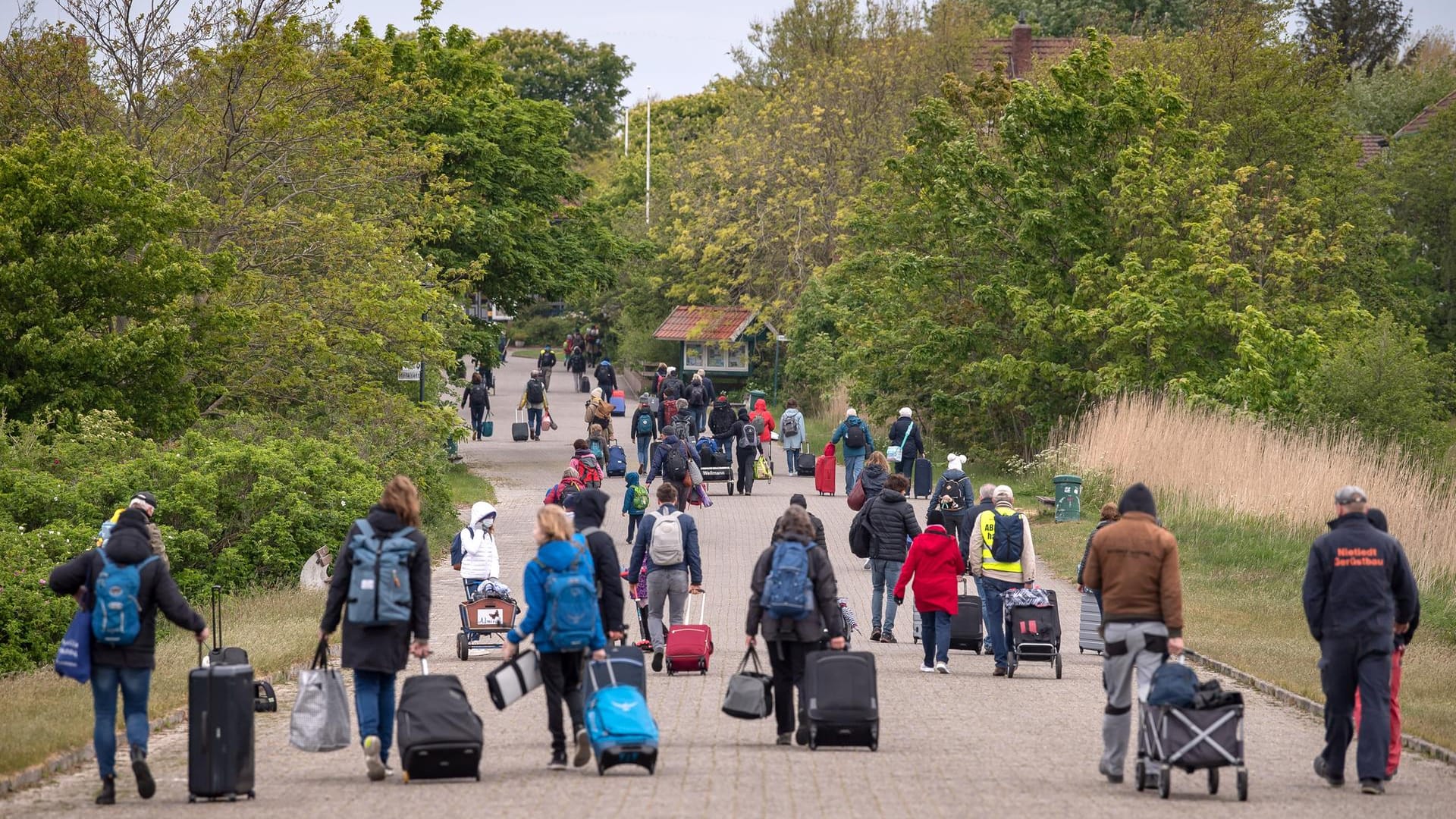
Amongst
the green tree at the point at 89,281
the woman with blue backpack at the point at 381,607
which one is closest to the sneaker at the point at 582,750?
the woman with blue backpack at the point at 381,607

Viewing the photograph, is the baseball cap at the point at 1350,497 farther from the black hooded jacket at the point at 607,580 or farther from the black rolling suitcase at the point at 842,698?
the black hooded jacket at the point at 607,580

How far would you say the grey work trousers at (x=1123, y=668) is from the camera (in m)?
10.3

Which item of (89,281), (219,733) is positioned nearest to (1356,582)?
(219,733)

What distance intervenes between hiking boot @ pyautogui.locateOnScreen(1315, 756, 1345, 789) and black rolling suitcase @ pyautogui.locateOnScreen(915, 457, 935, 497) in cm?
2171

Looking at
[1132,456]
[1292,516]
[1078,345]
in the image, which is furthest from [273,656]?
[1078,345]

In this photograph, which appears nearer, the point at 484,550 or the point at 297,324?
the point at 484,550

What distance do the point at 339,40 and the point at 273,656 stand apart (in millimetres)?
22149

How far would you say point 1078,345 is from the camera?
38.9 metres

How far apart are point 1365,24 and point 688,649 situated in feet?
234

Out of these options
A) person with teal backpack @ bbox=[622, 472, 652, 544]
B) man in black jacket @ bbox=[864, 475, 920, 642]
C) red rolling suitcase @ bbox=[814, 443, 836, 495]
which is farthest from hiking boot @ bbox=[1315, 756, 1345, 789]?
red rolling suitcase @ bbox=[814, 443, 836, 495]

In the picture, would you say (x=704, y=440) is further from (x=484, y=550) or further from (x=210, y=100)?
(x=484, y=550)

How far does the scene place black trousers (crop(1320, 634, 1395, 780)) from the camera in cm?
1027

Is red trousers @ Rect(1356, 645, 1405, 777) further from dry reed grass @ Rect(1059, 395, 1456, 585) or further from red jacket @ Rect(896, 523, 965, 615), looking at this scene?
A: dry reed grass @ Rect(1059, 395, 1456, 585)

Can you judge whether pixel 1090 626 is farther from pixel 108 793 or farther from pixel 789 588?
pixel 108 793
